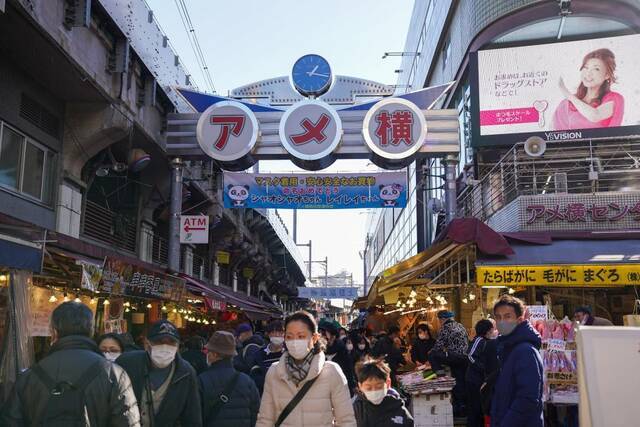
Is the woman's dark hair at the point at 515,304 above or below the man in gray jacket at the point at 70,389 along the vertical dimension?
above

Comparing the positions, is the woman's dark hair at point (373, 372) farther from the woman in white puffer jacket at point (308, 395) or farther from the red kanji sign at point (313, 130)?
the red kanji sign at point (313, 130)

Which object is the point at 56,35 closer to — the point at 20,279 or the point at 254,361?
the point at 20,279

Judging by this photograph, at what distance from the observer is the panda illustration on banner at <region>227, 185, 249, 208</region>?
59.4 ft

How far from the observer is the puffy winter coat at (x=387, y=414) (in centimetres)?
507

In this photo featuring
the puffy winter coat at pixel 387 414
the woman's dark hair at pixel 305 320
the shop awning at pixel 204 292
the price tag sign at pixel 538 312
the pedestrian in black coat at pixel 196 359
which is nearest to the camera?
the woman's dark hair at pixel 305 320

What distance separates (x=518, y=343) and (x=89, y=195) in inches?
450

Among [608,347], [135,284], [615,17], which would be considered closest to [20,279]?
[135,284]

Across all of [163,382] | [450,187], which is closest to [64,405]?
[163,382]

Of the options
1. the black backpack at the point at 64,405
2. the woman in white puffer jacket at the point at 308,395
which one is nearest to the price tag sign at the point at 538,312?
the woman in white puffer jacket at the point at 308,395

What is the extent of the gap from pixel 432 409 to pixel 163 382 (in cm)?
464

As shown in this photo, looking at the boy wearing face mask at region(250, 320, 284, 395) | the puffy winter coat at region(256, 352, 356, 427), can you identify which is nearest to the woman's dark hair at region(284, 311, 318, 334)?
the puffy winter coat at region(256, 352, 356, 427)

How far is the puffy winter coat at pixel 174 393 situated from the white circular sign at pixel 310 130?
13.1m

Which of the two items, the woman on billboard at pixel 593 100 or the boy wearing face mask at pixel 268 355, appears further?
the woman on billboard at pixel 593 100

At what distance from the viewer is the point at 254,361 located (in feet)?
26.0
